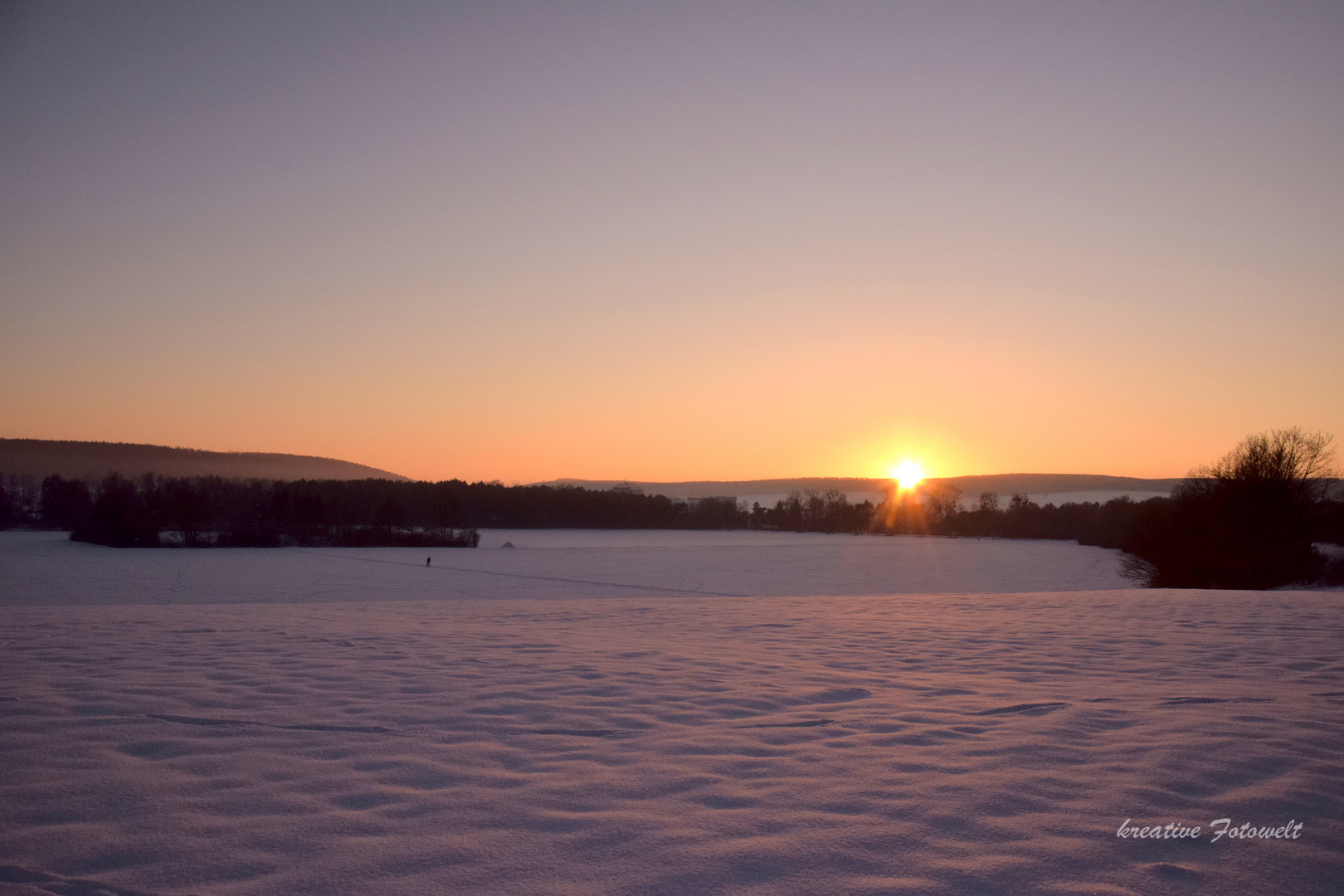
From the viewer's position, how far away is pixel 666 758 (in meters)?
3.87

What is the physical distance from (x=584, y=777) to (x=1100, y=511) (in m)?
82.5

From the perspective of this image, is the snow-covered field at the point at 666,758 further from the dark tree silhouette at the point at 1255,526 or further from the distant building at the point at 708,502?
the distant building at the point at 708,502

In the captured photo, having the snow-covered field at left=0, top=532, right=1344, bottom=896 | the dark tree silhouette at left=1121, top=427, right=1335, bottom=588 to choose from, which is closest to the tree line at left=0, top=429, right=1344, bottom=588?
the dark tree silhouette at left=1121, top=427, right=1335, bottom=588

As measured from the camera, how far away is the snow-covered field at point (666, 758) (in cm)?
269

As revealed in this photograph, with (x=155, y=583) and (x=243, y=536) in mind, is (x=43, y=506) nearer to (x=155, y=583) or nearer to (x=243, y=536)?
(x=243, y=536)

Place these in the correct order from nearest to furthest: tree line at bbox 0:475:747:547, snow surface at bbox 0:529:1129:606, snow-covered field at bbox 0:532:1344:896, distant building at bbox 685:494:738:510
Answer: snow-covered field at bbox 0:532:1344:896 < snow surface at bbox 0:529:1129:606 < tree line at bbox 0:475:747:547 < distant building at bbox 685:494:738:510

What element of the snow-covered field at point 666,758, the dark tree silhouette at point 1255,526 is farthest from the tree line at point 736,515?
the snow-covered field at point 666,758

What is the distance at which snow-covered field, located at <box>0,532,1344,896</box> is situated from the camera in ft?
8.83

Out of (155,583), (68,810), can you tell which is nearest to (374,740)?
(68,810)

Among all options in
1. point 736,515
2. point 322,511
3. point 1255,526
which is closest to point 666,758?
point 1255,526

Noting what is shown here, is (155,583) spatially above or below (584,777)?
below

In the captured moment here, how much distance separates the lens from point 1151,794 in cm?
332

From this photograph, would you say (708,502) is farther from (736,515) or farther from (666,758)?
(666,758)

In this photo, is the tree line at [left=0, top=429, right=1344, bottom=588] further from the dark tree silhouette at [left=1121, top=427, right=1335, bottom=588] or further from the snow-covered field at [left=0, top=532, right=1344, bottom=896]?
the snow-covered field at [left=0, top=532, right=1344, bottom=896]
